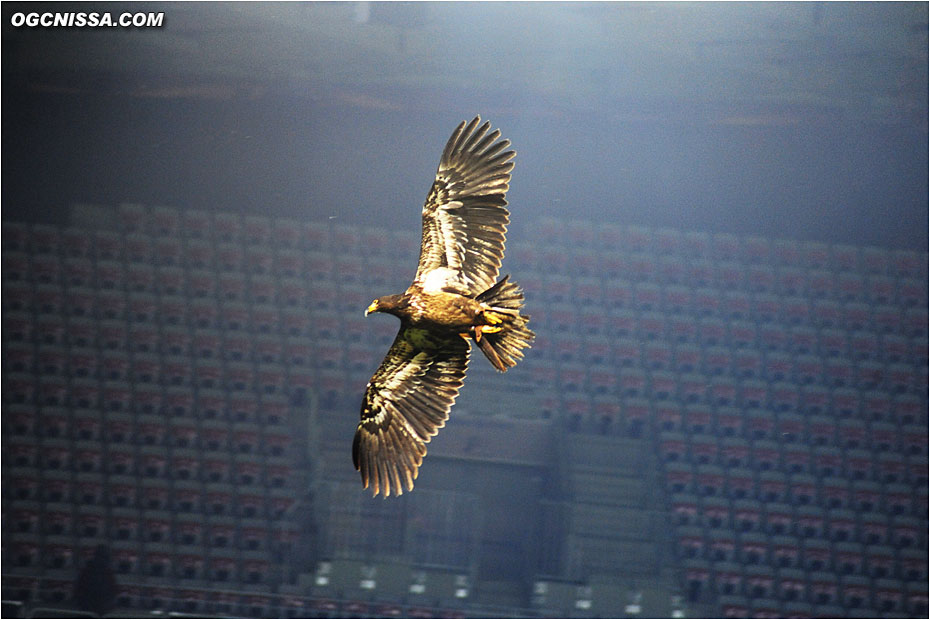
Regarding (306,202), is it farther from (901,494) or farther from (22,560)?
(901,494)

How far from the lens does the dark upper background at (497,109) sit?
435 inches

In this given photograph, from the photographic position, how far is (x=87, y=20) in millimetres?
10211

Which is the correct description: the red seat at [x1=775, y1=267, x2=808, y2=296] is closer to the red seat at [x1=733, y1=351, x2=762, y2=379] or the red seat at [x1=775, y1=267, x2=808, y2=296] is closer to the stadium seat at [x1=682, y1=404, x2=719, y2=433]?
the red seat at [x1=733, y1=351, x2=762, y2=379]

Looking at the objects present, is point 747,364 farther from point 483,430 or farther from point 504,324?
point 504,324

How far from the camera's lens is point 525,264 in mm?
11633

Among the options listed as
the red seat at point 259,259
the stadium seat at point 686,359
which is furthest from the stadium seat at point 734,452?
the red seat at point 259,259

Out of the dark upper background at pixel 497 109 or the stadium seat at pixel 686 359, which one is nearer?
the dark upper background at pixel 497 109

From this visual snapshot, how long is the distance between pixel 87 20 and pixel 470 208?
6.94 m

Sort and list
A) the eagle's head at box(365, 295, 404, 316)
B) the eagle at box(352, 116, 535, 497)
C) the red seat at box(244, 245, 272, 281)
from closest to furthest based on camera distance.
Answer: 1. the eagle's head at box(365, 295, 404, 316)
2. the eagle at box(352, 116, 535, 497)
3. the red seat at box(244, 245, 272, 281)

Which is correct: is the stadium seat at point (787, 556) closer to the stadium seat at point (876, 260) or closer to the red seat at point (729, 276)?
the red seat at point (729, 276)

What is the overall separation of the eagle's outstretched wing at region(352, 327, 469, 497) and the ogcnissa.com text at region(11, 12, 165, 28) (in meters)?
6.86

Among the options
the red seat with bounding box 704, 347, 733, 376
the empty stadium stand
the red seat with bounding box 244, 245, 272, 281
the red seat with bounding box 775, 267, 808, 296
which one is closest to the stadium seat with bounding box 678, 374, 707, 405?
the empty stadium stand

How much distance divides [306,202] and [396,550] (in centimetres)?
373

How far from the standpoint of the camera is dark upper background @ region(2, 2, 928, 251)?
36.3 ft
